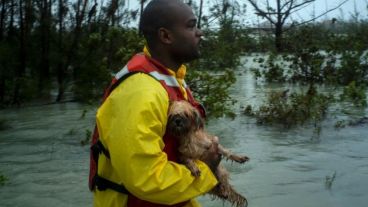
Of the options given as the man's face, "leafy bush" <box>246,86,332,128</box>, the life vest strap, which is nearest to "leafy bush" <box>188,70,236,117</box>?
"leafy bush" <box>246,86,332,128</box>

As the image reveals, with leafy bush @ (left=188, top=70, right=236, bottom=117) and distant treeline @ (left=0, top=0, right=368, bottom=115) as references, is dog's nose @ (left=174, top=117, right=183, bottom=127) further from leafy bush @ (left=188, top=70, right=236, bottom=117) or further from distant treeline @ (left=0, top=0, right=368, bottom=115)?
distant treeline @ (left=0, top=0, right=368, bottom=115)

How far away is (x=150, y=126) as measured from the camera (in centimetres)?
205

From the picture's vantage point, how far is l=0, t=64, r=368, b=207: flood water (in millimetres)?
5809

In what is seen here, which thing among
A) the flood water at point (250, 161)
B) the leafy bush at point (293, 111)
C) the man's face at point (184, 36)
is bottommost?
the flood water at point (250, 161)

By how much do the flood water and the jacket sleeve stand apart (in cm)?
343

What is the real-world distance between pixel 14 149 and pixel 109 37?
3234 millimetres

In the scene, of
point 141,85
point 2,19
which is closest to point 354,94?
point 2,19

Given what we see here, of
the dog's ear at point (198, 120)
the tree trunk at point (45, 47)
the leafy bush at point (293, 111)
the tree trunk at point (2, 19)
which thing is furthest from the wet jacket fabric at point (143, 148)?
the tree trunk at point (45, 47)

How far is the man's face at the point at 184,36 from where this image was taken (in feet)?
7.70

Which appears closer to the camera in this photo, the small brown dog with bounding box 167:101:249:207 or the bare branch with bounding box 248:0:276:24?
the small brown dog with bounding box 167:101:249:207

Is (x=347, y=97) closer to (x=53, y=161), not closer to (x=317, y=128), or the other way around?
(x=317, y=128)

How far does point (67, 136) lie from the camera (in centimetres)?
878

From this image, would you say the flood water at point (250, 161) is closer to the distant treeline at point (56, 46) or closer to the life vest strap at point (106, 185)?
the distant treeline at point (56, 46)

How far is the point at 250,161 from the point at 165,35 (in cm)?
497
